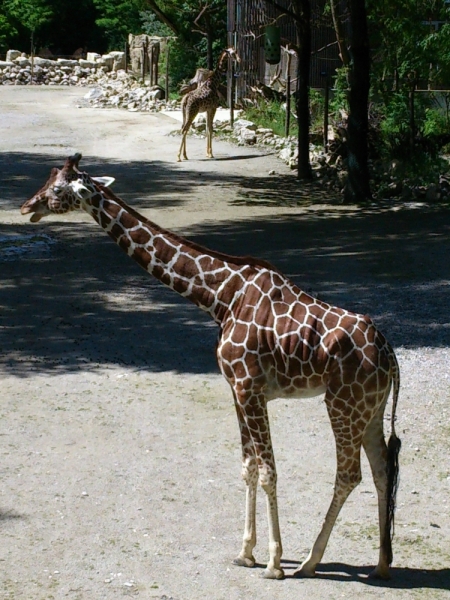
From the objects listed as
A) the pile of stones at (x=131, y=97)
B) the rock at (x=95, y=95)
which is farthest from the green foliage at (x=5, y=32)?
the rock at (x=95, y=95)

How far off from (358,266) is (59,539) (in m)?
7.72

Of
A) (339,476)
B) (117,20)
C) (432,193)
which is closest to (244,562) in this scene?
(339,476)

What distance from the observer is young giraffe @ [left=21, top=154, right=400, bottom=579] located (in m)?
5.20

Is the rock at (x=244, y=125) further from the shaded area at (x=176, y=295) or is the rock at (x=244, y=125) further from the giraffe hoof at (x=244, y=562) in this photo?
the giraffe hoof at (x=244, y=562)

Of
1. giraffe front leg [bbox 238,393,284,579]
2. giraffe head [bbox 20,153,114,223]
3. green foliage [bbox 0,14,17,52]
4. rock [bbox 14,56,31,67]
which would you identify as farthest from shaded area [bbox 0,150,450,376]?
green foliage [bbox 0,14,17,52]

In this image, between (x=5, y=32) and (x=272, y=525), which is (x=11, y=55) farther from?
(x=272, y=525)

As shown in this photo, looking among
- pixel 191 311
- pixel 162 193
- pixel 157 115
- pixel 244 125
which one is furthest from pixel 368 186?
pixel 157 115

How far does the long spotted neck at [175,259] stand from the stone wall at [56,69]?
1801 inches

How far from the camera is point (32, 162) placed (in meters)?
22.2

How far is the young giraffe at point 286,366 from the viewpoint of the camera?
205 inches

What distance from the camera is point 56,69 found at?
51594 mm

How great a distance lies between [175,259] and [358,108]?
12501 mm

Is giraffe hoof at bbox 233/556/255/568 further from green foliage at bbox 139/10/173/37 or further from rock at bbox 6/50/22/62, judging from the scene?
rock at bbox 6/50/22/62

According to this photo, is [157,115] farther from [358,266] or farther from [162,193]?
[358,266]
